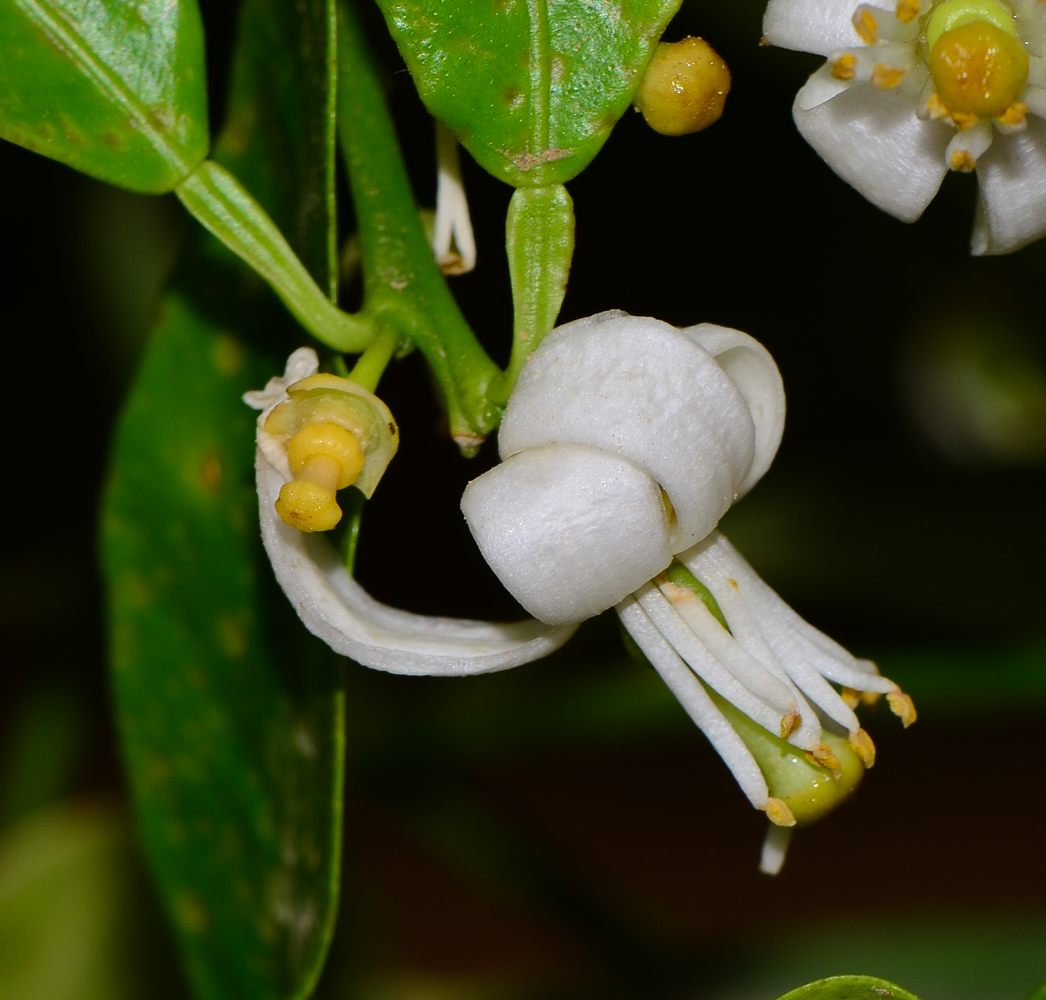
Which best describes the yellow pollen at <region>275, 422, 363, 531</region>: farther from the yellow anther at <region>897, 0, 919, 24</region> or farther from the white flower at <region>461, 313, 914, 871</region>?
the yellow anther at <region>897, 0, 919, 24</region>

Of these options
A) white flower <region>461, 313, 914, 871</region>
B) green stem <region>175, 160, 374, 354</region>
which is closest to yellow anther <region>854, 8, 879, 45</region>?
white flower <region>461, 313, 914, 871</region>

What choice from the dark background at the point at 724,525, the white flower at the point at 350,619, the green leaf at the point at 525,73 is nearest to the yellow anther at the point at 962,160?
the green leaf at the point at 525,73

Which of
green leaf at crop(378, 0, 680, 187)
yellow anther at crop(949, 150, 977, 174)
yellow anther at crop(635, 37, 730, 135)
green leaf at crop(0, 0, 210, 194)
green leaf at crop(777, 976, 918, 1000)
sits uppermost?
green leaf at crop(0, 0, 210, 194)

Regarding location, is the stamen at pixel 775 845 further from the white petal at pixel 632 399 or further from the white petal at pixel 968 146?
the white petal at pixel 968 146

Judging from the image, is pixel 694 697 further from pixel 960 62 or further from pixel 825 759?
pixel 960 62

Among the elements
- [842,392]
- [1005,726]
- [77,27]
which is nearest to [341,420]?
[77,27]

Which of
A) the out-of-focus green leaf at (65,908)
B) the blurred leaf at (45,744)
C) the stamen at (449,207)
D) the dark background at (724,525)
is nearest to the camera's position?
the stamen at (449,207)
